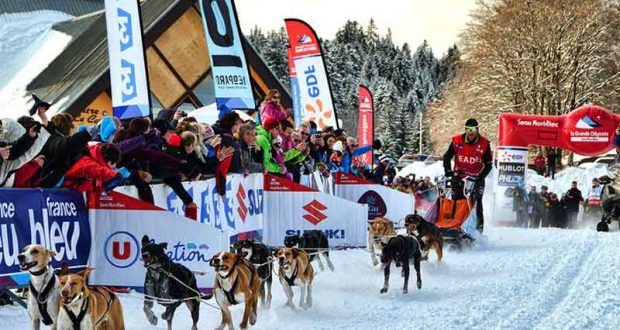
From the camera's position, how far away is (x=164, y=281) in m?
6.44

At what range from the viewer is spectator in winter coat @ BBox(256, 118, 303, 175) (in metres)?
10.3

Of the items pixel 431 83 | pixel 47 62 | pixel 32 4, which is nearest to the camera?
pixel 47 62

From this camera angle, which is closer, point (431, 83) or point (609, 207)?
point (609, 207)

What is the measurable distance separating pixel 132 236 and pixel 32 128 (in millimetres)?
1188

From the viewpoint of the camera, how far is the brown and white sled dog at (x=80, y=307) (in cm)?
523

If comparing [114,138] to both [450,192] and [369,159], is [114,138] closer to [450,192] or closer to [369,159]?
[450,192]

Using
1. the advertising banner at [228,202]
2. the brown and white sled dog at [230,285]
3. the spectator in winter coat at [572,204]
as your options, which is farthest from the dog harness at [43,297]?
the spectator in winter coat at [572,204]

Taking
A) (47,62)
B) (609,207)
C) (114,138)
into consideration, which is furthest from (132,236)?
(47,62)

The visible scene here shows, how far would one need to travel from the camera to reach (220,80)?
491 inches

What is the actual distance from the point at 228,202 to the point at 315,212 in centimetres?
187

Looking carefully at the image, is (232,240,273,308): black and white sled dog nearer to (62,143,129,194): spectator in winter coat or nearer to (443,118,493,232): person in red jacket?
(62,143,129,194): spectator in winter coat

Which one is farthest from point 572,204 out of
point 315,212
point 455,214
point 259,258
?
point 259,258

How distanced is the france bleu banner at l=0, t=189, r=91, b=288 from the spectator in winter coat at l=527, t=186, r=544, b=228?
1614 centimetres

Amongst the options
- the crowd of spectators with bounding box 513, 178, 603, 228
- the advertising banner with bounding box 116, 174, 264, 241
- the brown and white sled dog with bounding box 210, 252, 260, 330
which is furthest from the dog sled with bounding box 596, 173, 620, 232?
the brown and white sled dog with bounding box 210, 252, 260, 330
